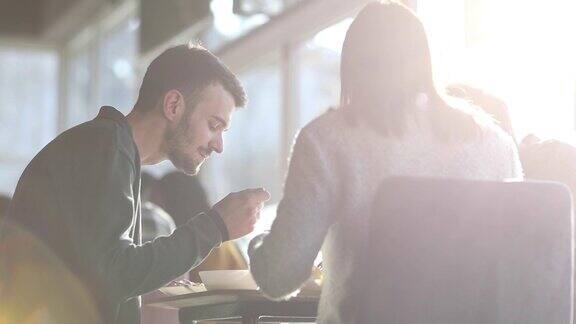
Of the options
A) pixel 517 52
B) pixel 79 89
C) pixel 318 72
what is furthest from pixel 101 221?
pixel 79 89

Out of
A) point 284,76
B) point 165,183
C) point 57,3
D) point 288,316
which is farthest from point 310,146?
point 57,3

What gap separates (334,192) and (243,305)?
1.60ft

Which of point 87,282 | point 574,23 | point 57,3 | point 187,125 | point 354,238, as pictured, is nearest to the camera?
point 354,238

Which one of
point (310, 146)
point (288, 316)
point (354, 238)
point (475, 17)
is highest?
point (475, 17)

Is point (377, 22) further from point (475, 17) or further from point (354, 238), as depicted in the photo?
point (475, 17)

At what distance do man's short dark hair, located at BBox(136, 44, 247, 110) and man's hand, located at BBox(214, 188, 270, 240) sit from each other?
36 centimetres

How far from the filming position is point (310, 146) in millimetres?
1880

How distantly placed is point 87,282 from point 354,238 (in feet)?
2.11

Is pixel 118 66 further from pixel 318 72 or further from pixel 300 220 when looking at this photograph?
pixel 300 220

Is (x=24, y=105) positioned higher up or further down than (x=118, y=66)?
further down

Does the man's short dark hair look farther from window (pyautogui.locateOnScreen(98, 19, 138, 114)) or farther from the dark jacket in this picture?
window (pyautogui.locateOnScreen(98, 19, 138, 114))

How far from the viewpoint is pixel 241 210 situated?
2252 millimetres

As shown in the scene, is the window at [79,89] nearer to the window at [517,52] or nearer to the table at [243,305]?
the window at [517,52]

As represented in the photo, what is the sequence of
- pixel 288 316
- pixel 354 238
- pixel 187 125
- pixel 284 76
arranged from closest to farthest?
pixel 354 238 → pixel 288 316 → pixel 187 125 → pixel 284 76
